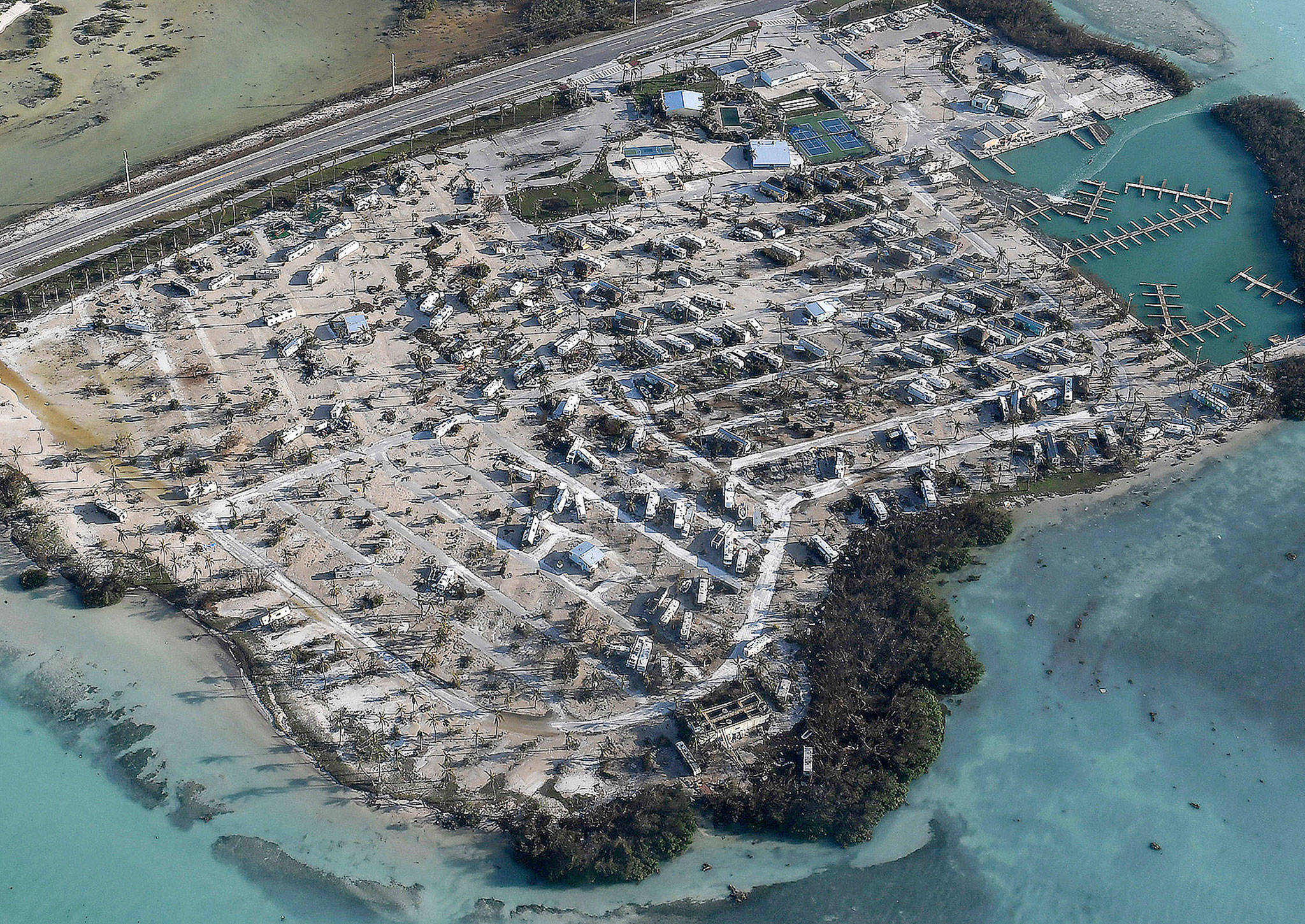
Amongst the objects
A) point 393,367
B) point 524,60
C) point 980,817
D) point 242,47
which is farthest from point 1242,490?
point 242,47

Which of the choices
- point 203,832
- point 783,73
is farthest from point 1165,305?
point 203,832

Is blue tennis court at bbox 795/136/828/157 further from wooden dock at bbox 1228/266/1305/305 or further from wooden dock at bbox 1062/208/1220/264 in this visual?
wooden dock at bbox 1228/266/1305/305

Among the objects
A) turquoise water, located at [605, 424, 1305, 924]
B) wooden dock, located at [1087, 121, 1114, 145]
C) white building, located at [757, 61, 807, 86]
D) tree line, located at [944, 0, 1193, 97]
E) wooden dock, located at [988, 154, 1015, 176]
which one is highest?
tree line, located at [944, 0, 1193, 97]

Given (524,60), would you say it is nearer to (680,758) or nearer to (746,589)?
→ (746,589)

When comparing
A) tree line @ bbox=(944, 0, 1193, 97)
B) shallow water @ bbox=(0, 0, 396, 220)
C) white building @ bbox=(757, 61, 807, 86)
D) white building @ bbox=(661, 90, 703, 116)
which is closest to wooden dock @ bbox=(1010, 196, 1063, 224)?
white building @ bbox=(757, 61, 807, 86)

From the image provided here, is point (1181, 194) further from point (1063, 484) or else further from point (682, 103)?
point (682, 103)

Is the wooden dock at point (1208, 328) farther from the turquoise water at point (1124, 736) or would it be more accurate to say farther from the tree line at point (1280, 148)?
the turquoise water at point (1124, 736)
